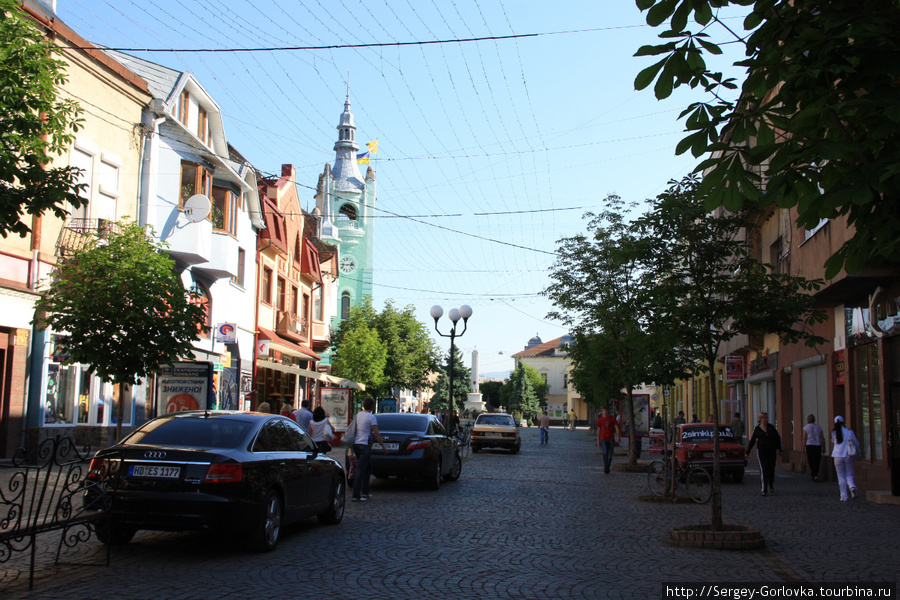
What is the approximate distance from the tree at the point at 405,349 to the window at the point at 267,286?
66.6 ft

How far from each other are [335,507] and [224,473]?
137 inches

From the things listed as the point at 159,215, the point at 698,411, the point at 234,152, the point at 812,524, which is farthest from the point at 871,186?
the point at 698,411

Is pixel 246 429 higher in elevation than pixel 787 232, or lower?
lower

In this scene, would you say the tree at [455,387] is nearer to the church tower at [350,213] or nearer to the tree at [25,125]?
the church tower at [350,213]

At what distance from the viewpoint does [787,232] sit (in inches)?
957

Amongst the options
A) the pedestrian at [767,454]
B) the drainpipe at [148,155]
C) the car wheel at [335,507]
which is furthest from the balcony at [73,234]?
the pedestrian at [767,454]

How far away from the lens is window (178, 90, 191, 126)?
2666 centimetres

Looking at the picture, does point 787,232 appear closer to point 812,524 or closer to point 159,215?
point 812,524

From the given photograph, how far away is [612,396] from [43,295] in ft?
66.8

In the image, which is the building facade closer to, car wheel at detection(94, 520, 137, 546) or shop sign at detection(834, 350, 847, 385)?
car wheel at detection(94, 520, 137, 546)

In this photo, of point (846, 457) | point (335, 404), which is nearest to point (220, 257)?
point (335, 404)

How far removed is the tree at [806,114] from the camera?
15.9ft

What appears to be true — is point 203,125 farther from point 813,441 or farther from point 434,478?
point 813,441

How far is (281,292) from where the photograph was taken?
40.9 m
